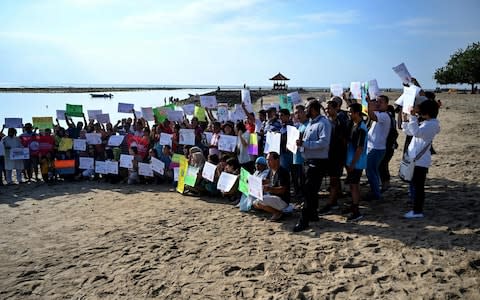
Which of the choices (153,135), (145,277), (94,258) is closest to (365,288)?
(145,277)

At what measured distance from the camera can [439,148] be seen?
12.4 meters

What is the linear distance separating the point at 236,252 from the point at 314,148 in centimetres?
204

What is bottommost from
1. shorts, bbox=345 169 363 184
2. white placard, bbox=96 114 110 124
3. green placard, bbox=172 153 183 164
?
green placard, bbox=172 153 183 164

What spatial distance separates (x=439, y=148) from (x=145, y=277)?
431 inches

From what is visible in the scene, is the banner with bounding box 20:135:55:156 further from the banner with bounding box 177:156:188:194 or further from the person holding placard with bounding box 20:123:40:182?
the banner with bounding box 177:156:188:194

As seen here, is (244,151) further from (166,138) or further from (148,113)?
(148,113)

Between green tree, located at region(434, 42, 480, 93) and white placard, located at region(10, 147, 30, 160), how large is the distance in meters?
64.7

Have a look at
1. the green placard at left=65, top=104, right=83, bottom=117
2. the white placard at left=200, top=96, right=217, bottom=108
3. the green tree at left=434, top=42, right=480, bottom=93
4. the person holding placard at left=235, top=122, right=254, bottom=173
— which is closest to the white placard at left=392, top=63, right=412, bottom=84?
the person holding placard at left=235, top=122, right=254, bottom=173

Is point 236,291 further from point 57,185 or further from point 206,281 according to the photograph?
point 57,185

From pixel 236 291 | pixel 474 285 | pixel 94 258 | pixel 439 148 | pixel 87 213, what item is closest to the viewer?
pixel 474 285

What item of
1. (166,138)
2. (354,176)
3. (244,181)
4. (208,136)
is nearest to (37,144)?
(166,138)

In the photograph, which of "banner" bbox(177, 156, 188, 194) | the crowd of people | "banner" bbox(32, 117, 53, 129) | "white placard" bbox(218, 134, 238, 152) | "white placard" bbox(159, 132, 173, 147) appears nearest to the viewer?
the crowd of people

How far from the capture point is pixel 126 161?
10.8 m

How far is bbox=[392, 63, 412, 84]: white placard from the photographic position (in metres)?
7.29
